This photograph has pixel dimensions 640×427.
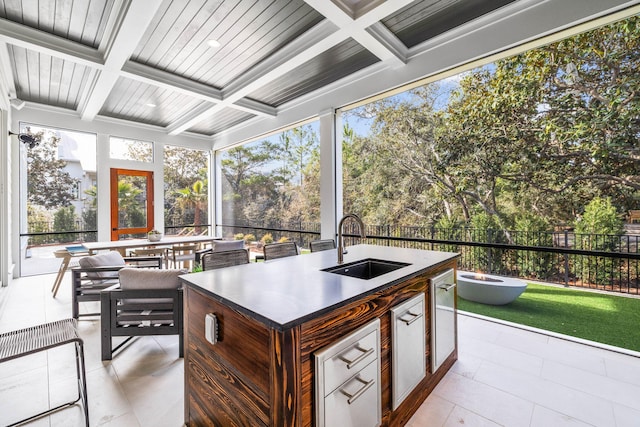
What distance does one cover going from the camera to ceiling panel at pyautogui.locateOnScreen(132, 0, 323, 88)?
2.54 metres

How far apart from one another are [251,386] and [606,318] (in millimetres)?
3892

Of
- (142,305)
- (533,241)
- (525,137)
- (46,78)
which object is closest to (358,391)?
(142,305)

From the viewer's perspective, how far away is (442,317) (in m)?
1.94

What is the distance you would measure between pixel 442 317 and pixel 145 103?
5.50m

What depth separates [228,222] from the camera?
770 cm

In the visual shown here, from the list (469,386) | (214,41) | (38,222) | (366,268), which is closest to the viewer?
(469,386)

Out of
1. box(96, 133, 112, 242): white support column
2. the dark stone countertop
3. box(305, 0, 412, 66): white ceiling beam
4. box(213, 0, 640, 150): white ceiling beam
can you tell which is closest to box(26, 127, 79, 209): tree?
box(96, 133, 112, 242): white support column

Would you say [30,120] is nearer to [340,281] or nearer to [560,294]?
[340,281]

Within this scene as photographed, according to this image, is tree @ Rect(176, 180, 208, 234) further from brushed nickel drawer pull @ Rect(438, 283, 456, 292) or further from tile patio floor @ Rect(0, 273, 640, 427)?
brushed nickel drawer pull @ Rect(438, 283, 456, 292)

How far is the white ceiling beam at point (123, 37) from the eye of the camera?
238cm

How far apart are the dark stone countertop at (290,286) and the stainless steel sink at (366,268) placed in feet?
0.18

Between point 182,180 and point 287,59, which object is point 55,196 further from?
point 287,59

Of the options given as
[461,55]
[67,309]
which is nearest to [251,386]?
[461,55]

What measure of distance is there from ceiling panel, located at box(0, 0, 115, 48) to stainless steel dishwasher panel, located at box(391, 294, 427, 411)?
11.3ft
